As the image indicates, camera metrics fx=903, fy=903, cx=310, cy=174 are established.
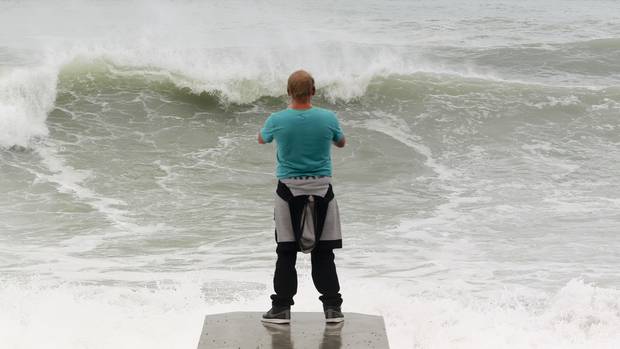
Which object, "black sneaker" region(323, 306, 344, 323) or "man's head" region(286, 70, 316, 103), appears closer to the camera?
"man's head" region(286, 70, 316, 103)

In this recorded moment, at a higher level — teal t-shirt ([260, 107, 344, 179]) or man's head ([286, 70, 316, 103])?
man's head ([286, 70, 316, 103])

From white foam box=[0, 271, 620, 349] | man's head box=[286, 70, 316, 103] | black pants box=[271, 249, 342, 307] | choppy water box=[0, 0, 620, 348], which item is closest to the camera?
man's head box=[286, 70, 316, 103]

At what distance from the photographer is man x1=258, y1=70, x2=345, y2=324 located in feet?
16.0

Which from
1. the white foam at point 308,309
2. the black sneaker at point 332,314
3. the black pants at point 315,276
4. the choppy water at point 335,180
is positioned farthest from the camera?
the choppy water at point 335,180

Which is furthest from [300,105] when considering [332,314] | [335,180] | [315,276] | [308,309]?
[335,180]

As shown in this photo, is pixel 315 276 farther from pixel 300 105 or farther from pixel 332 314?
pixel 300 105

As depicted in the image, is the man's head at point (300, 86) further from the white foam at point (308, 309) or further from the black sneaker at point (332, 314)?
the white foam at point (308, 309)

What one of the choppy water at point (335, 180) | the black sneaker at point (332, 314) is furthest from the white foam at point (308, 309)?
the black sneaker at point (332, 314)

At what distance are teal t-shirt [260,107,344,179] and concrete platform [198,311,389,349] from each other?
0.90 metres

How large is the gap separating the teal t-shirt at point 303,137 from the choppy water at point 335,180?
157 cm

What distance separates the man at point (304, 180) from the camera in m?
4.88

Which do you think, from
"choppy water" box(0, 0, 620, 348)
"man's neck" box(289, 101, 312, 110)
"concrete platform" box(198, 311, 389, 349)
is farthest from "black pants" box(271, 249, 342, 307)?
"choppy water" box(0, 0, 620, 348)

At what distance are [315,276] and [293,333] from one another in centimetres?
34

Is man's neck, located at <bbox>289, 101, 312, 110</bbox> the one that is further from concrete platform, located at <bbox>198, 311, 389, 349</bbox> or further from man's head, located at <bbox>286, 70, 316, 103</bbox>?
concrete platform, located at <bbox>198, 311, 389, 349</bbox>
